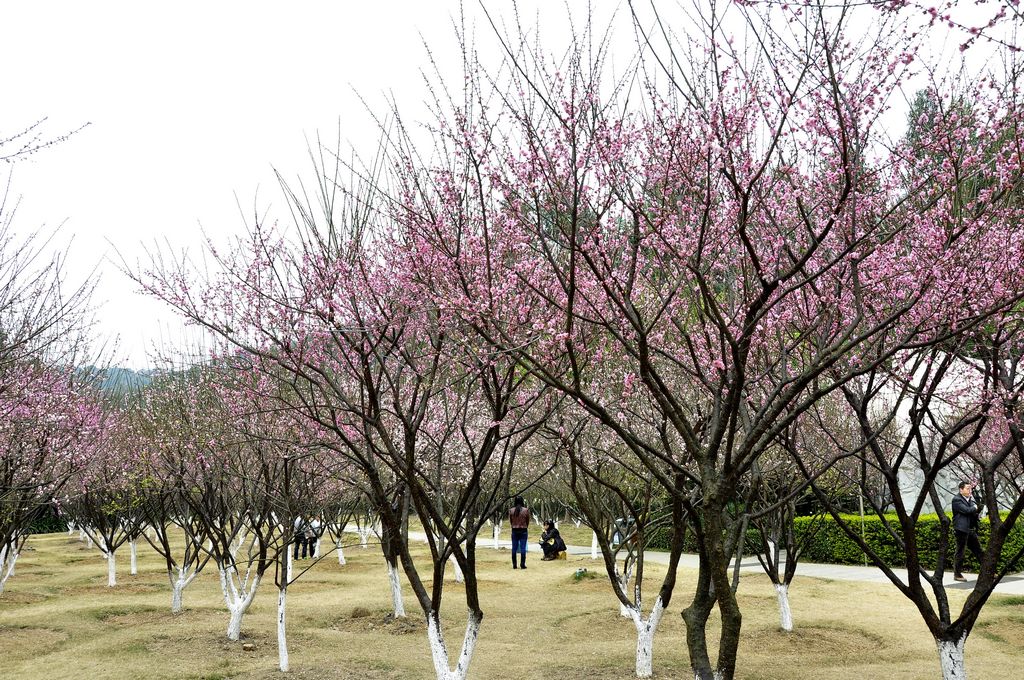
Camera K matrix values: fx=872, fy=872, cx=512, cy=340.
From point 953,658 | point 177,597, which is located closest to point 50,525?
point 177,597

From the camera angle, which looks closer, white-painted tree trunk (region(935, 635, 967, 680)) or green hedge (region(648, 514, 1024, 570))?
white-painted tree trunk (region(935, 635, 967, 680))

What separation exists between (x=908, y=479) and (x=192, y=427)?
19.7 meters

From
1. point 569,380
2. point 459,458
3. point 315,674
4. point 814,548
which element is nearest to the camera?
point 569,380

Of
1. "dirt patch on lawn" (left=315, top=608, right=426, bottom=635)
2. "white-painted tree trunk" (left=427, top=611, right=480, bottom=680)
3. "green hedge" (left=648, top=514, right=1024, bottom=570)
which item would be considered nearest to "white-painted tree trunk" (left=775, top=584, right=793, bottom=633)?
"dirt patch on lawn" (left=315, top=608, right=426, bottom=635)

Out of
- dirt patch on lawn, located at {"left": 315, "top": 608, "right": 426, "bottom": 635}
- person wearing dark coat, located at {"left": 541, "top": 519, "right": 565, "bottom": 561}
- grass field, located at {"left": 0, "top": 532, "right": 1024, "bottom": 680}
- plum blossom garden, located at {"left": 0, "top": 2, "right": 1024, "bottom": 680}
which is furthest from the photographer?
person wearing dark coat, located at {"left": 541, "top": 519, "right": 565, "bottom": 561}

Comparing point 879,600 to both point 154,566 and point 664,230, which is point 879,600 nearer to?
point 664,230

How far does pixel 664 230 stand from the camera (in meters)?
5.17

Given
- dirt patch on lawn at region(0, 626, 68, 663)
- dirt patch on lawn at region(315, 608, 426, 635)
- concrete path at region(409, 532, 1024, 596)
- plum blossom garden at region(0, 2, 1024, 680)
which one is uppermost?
plum blossom garden at region(0, 2, 1024, 680)

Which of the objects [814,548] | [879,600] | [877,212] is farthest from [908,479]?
[877,212]

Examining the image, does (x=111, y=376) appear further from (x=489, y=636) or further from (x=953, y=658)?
(x=953, y=658)

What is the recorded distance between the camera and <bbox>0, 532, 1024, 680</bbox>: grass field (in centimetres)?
970

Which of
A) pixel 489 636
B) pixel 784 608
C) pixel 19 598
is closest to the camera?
pixel 784 608

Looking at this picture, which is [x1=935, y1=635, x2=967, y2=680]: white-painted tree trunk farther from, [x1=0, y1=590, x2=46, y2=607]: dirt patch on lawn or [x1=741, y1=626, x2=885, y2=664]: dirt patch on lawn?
[x1=0, y1=590, x2=46, y2=607]: dirt patch on lawn

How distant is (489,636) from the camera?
38.9 ft
